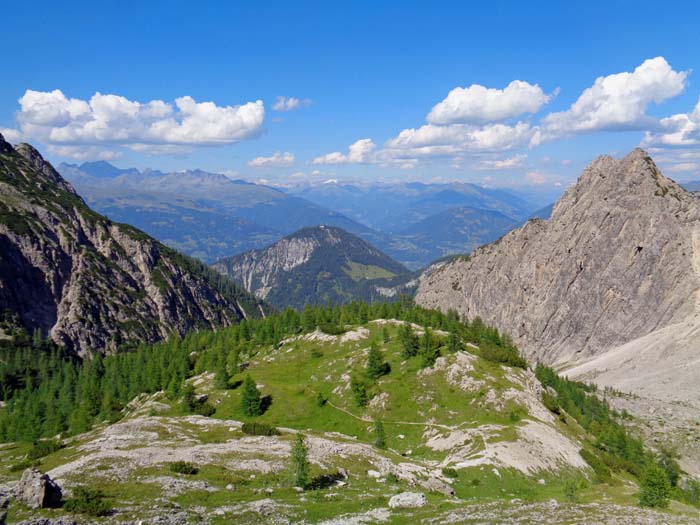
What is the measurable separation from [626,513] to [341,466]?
32.8 m

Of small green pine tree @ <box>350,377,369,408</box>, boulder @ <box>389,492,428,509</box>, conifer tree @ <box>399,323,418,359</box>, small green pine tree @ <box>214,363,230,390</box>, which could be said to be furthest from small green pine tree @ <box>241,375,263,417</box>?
boulder @ <box>389,492,428,509</box>

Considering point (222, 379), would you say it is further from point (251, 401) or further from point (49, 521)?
point (49, 521)

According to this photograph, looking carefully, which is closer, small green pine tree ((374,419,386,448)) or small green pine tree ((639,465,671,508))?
small green pine tree ((639,465,671,508))

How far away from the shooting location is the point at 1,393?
18875 cm

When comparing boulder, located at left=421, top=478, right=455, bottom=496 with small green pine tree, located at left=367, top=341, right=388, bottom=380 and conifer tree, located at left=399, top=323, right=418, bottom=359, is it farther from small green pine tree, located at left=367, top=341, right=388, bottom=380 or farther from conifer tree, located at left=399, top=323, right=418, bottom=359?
conifer tree, located at left=399, top=323, right=418, bottom=359

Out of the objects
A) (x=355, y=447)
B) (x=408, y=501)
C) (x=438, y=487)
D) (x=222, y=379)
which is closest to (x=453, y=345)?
(x=355, y=447)

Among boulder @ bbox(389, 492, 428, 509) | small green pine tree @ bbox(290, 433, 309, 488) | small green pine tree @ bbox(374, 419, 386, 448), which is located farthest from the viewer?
small green pine tree @ bbox(374, 419, 386, 448)

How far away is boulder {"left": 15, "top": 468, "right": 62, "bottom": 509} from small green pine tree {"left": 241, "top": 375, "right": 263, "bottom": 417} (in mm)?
62134

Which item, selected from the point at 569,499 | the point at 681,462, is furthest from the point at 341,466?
the point at 681,462

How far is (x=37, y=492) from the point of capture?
1583 inches

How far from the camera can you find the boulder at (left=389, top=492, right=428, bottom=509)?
45.9 meters

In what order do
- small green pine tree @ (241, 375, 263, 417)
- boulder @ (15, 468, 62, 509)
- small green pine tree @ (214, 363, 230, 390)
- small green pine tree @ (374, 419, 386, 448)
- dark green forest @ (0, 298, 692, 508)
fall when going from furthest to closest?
small green pine tree @ (214, 363, 230, 390) → dark green forest @ (0, 298, 692, 508) → small green pine tree @ (241, 375, 263, 417) → small green pine tree @ (374, 419, 386, 448) → boulder @ (15, 468, 62, 509)

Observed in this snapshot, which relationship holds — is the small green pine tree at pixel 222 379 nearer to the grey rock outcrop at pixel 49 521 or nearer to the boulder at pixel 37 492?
the boulder at pixel 37 492

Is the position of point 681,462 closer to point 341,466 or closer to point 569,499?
point 569,499
